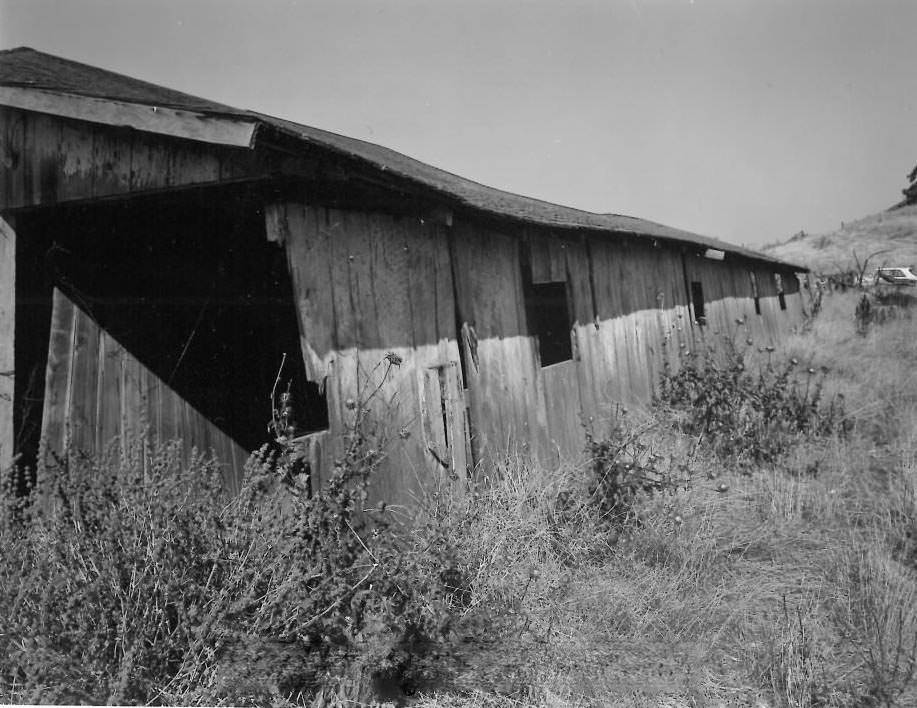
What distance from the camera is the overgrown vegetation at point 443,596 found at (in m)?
2.23

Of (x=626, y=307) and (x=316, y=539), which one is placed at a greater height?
(x=626, y=307)

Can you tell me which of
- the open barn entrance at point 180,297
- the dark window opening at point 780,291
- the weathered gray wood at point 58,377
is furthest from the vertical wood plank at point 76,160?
the dark window opening at point 780,291

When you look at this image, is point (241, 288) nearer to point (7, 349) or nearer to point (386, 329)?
point (7, 349)

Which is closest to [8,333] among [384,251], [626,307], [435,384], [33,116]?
[33,116]

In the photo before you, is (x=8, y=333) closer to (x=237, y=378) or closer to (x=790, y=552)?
(x=237, y=378)

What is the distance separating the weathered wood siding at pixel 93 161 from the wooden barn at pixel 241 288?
1 centimetres

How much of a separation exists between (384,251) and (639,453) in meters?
2.74

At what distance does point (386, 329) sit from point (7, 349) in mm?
2426

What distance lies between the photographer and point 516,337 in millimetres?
5168

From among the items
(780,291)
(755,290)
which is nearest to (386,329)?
(755,290)

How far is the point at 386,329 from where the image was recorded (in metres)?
3.78

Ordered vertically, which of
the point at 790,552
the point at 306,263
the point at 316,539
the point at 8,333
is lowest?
the point at 790,552

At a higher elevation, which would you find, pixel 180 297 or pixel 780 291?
pixel 780 291

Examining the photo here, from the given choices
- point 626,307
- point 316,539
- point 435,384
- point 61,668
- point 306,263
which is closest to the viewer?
point 61,668
